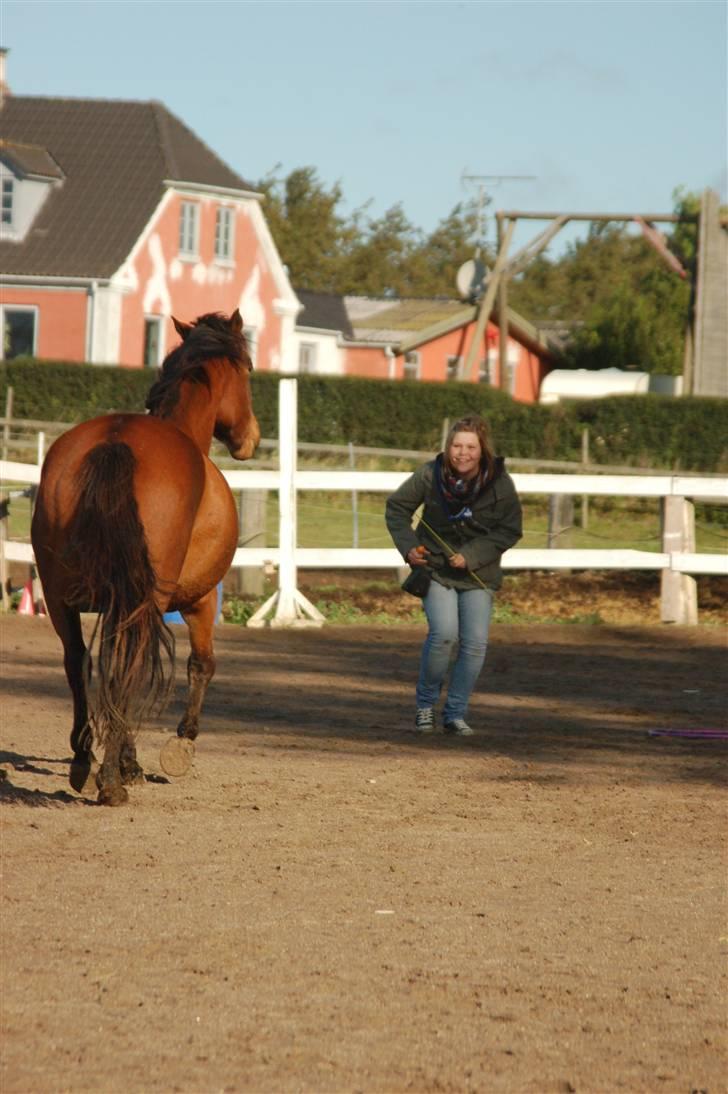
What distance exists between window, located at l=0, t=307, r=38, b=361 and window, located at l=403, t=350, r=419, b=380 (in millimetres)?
16255

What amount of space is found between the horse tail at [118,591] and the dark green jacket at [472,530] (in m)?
2.45

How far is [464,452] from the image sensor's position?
894cm

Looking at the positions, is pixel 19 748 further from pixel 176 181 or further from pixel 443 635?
pixel 176 181

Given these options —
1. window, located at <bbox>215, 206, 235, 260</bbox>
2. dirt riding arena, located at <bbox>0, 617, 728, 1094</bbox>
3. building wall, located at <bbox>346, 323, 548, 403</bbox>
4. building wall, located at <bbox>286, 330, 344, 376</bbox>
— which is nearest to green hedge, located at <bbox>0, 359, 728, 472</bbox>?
window, located at <bbox>215, 206, 235, 260</bbox>

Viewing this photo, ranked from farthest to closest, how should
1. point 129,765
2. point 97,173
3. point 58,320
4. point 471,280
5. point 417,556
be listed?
point 471,280 → point 97,173 → point 58,320 → point 417,556 → point 129,765

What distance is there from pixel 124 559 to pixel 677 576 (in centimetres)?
945

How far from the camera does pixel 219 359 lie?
8445 millimetres

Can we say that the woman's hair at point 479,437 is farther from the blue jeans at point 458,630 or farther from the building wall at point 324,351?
the building wall at point 324,351

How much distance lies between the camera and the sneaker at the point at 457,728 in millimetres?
9500

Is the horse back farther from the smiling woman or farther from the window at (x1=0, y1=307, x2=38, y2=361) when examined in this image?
the window at (x1=0, y1=307, x2=38, y2=361)

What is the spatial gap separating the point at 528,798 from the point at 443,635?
1.77 meters

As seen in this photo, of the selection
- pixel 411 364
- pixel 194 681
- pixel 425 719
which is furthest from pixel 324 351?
pixel 194 681

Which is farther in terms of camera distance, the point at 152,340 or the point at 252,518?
the point at 152,340

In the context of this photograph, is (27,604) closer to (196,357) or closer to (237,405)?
(237,405)
